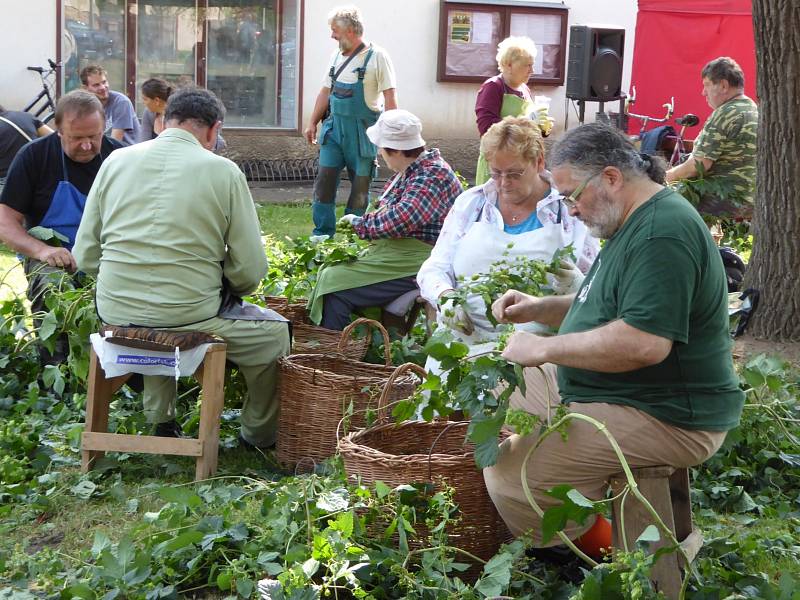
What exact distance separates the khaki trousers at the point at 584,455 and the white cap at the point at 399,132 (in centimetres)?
235

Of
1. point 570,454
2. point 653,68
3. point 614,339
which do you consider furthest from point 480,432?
point 653,68

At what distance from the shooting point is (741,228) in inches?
345

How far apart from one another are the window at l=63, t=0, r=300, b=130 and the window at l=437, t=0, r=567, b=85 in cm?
190

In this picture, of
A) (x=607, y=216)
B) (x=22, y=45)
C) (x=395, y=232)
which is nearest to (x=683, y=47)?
(x=22, y=45)

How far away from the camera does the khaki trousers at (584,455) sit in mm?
2973

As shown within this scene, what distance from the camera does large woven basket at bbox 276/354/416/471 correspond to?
14.2ft

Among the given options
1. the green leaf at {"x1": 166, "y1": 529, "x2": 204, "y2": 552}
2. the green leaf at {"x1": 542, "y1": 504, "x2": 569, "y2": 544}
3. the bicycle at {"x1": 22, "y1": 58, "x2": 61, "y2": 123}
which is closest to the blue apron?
the green leaf at {"x1": 166, "y1": 529, "x2": 204, "y2": 552}

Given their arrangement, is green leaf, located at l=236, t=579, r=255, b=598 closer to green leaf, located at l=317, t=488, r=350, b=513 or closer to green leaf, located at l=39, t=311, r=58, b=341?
green leaf, located at l=317, t=488, r=350, b=513

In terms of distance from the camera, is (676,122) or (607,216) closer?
(607,216)

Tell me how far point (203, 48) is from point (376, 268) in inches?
356

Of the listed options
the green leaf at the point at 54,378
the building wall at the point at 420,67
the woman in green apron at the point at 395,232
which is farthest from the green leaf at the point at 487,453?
the building wall at the point at 420,67

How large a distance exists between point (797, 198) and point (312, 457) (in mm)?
3247

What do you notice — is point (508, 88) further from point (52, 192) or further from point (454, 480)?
point (454, 480)

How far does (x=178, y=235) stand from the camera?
4.31 m
